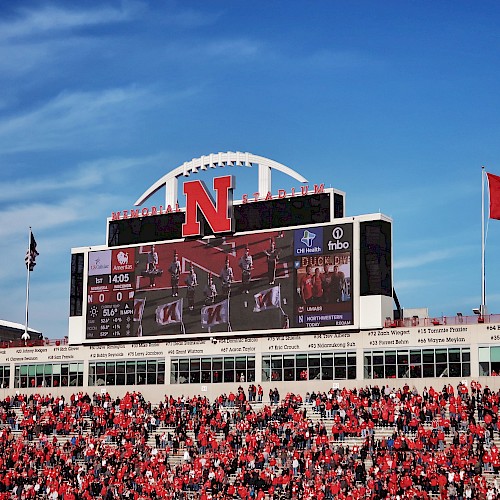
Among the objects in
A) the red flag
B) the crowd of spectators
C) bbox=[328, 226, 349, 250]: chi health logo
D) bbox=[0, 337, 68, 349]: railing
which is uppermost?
the red flag

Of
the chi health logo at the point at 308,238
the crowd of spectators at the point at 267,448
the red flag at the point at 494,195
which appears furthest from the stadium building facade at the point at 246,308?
the red flag at the point at 494,195

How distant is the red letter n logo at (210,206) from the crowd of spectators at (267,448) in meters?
9.33

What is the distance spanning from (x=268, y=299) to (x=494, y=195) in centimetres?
1317

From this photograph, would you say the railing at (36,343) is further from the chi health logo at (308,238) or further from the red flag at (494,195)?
the red flag at (494,195)

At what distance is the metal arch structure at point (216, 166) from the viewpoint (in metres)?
65.0

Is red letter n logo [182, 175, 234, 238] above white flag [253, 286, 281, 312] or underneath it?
above

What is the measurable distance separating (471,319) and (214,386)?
15262mm

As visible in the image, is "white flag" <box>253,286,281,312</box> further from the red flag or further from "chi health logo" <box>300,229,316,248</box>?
the red flag

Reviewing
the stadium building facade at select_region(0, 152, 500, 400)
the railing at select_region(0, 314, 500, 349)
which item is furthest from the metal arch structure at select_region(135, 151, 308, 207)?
the railing at select_region(0, 314, 500, 349)

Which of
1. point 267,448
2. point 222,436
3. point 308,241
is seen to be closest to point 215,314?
point 308,241

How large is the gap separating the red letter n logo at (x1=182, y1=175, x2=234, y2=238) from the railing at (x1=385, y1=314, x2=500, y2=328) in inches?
430

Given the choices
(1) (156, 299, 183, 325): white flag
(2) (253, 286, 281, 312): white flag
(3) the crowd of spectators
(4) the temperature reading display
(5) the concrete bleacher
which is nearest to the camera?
(3) the crowd of spectators

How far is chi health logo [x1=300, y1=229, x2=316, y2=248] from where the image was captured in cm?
6259

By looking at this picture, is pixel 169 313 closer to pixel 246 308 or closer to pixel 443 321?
pixel 246 308
